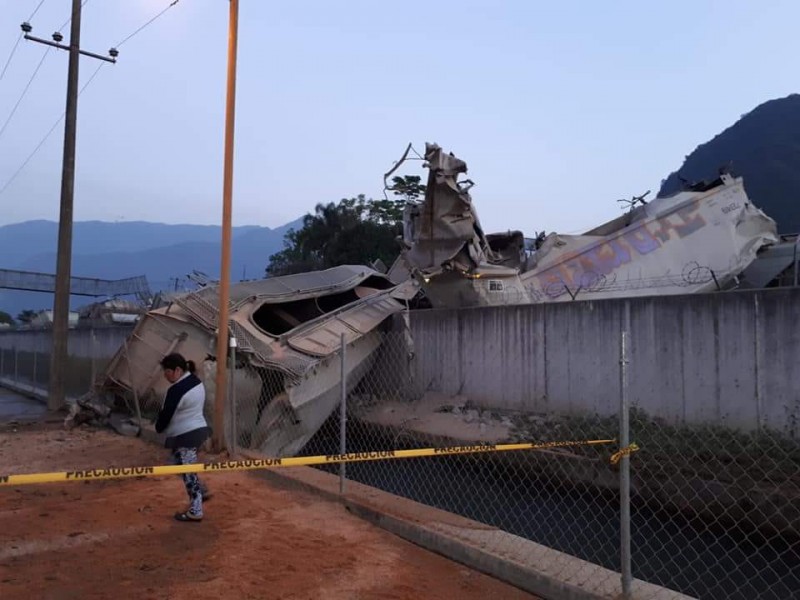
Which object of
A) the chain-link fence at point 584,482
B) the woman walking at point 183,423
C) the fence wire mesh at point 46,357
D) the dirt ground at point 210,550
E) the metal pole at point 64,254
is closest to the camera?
the dirt ground at point 210,550

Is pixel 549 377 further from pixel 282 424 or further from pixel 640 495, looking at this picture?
pixel 282 424

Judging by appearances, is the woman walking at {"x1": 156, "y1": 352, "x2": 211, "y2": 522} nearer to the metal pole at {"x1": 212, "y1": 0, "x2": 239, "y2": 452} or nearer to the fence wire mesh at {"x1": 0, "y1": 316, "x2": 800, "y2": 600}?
the fence wire mesh at {"x1": 0, "y1": 316, "x2": 800, "y2": 600}

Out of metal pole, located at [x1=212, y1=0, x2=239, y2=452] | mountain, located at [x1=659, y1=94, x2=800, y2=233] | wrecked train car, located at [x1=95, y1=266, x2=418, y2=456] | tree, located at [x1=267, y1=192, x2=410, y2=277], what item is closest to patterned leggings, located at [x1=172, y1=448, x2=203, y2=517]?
metal pole, located at [x1=212, y1=0, x2=239, y2=452]

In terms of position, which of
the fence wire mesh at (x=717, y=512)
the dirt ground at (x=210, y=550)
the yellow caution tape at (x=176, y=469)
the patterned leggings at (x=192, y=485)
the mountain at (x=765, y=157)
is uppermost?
the mountain at (x=765, y=157)

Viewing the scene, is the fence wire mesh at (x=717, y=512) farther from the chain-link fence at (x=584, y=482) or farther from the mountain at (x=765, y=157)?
the mountain at (x=765, y=157)

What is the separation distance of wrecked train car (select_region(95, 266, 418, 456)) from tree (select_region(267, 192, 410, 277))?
78.9 feet

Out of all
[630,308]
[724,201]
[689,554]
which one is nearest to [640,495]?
[689,554]

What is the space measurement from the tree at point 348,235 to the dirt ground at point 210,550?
107 feet

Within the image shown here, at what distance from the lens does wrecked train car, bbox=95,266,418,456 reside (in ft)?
38.7

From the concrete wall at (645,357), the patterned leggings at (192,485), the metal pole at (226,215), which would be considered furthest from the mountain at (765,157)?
the patterned leggings at (192,485)

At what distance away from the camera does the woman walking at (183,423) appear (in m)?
6.07

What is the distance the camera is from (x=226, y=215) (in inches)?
377

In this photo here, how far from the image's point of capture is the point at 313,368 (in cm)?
1232

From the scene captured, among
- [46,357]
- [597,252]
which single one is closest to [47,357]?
[46,357]
